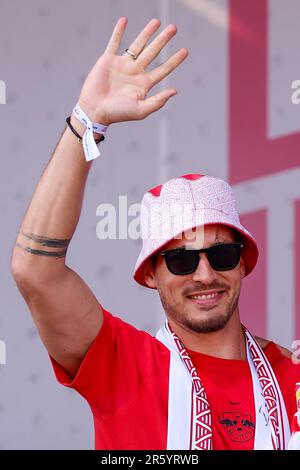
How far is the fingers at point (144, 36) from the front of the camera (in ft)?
5.12

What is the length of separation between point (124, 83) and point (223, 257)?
48 cm

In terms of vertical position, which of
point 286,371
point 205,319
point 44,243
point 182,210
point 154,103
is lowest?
point 286,371

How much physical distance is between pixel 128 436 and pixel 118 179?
65.6 inches

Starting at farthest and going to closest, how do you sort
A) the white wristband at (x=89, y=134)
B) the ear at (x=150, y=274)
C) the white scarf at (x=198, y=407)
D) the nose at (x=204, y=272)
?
the ear at (x=150, y=274) → the nose at (x=204, y=272) → the white scarf at (x=198, y=407) → the white wristband at (x=89, y=134)

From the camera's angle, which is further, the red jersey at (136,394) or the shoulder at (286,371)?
the shoulder at (286,371)

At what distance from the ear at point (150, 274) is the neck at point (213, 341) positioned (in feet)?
0.35

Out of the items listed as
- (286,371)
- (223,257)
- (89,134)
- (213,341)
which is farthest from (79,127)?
(286,371)

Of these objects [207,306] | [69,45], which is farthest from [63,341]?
[69,45]

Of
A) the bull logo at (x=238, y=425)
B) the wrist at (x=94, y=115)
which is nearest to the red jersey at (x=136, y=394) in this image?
the bull logo at (x=238, y=425)

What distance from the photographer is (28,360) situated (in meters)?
3.21

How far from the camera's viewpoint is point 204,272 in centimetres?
180

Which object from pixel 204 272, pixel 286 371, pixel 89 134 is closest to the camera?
pixel 89 134

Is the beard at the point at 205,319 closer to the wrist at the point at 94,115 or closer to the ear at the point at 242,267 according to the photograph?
the ear at the point at 242,267

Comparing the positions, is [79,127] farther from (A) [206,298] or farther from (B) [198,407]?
(B) [198,407]
